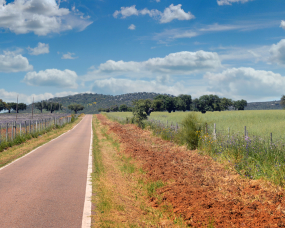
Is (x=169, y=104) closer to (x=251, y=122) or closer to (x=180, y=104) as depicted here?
(x=180, y=104)

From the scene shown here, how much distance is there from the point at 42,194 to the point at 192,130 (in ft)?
29.7

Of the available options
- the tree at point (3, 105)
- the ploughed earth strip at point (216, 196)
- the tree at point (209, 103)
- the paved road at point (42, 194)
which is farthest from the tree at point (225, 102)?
the paved road at point (42, 194)

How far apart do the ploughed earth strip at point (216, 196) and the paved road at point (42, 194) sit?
2.37 metres

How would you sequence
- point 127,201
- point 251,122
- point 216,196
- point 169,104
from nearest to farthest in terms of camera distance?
point 216,196, point 127,201, point 251,122, point 169,104

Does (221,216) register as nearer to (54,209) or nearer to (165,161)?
(54,209)

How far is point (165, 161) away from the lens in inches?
421

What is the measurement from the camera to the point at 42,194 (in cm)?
706

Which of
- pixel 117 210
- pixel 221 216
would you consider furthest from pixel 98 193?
pixel 221 216

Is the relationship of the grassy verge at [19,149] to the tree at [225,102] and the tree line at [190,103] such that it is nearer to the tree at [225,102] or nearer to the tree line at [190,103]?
the tree line at [190,103]

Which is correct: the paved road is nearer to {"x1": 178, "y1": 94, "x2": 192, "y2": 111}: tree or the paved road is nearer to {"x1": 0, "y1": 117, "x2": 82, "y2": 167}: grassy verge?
{"x1": 0, "y1": 117, "x2": 82, "y2": 167}: grassy verge

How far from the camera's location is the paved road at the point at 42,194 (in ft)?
17.6

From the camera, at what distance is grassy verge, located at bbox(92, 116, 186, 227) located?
17.9 ft

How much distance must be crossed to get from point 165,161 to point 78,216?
5.68 meters

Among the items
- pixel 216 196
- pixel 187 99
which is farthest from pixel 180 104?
pixel 216 196
